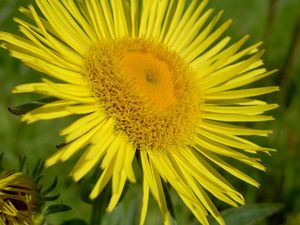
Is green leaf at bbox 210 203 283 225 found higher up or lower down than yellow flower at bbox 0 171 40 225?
lower down

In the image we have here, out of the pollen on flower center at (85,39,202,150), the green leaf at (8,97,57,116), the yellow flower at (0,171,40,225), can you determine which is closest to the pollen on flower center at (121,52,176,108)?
the pollen on flower center at (85,39,202,150)

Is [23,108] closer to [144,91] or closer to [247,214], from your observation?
[144,91]

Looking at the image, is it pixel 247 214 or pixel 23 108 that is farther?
pixel 247 214

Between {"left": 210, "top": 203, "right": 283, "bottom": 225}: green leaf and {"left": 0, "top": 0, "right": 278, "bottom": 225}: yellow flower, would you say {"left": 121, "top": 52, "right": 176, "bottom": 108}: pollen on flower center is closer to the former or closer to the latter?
{"left": 0, "top": 0, "right": 278, "bottom": 225}: yellow flower

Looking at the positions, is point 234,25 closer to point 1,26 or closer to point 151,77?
point 1,26

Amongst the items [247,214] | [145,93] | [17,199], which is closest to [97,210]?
[17,199]

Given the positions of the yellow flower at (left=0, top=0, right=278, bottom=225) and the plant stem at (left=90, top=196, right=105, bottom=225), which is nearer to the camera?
the yellow flower at (left=0, top=0, right=278, bottom=225)

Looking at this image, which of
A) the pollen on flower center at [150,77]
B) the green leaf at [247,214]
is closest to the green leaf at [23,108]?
the pollen on flower center at [150,77]
